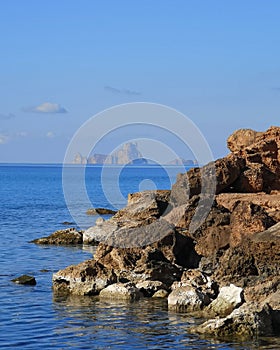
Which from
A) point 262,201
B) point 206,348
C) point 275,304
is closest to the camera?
point 206,348

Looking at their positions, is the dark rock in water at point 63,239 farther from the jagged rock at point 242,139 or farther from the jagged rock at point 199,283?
the jagged rock at point 199,283

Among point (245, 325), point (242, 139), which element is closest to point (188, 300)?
point (245, 325)

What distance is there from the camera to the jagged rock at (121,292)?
33812 mm

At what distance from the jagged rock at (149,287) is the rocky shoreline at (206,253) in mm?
45

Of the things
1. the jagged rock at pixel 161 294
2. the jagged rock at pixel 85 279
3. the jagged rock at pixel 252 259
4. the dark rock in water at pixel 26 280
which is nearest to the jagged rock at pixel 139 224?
the jagged rock at pixel 85 279

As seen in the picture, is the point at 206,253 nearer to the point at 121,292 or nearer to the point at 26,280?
the point at 121,292

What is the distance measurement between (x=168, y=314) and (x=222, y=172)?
1880cm

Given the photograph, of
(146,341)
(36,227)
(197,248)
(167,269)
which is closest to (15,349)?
(146,341)

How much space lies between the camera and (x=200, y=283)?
33.9m

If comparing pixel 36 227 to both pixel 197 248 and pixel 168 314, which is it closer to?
pixel 197 248

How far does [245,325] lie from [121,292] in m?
8.46

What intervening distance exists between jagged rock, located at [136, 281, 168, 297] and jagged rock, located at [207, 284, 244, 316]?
4.30 meters

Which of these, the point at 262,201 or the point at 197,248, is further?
the point at 262,201

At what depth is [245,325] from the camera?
26812mm
